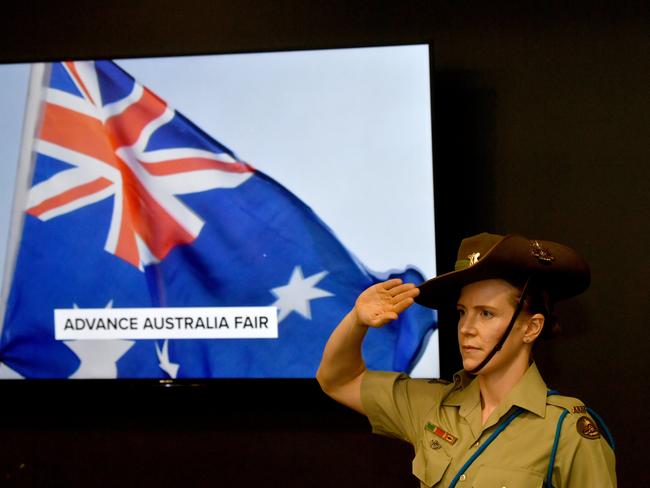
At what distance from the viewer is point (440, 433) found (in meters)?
1.74

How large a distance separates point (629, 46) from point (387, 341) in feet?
4.08

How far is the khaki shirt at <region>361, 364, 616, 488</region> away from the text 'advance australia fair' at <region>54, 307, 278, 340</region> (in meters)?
0.81

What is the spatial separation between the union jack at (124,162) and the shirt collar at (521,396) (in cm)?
115

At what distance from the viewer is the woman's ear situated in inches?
66.1

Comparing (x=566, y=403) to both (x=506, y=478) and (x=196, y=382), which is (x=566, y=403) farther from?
(x=196, y=382)

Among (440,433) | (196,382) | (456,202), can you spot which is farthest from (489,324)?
(196,382)

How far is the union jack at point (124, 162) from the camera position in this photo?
266cm

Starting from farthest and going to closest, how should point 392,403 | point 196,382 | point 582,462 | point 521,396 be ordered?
point 196,382
point 392,403
point 521,396
point 582,462

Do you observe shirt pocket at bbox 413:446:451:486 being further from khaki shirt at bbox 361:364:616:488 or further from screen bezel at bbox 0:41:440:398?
screen bezel at bbox 0:41:440:398

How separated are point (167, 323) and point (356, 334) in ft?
3.54

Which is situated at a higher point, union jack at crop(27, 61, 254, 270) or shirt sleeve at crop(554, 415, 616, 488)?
union jack at crop(27, 61, 254, 270)

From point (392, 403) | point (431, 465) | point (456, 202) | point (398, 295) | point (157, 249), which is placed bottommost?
point (431, 465)

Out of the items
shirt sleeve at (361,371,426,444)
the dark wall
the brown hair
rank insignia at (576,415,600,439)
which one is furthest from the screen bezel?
rank insignia at (576,415,600,439)

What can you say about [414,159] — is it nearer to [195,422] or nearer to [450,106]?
[450,106]
